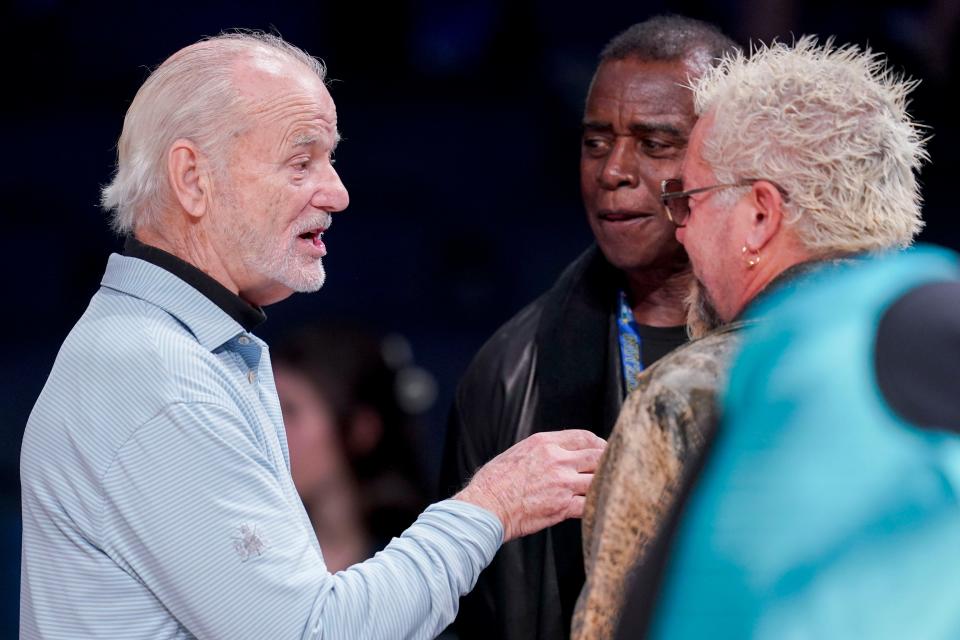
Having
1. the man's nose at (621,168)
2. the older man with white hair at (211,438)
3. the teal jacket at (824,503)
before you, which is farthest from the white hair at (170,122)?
the teal jacket at (824,503)

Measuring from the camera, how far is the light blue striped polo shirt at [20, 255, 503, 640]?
1606 mm

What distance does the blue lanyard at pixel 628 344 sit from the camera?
251 centimetres

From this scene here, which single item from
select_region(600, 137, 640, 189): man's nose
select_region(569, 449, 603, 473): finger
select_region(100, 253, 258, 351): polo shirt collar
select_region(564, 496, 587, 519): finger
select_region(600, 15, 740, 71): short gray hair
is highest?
select_region(600, 15, 740, 71): short gray hair

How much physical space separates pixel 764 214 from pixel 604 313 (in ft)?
3.24

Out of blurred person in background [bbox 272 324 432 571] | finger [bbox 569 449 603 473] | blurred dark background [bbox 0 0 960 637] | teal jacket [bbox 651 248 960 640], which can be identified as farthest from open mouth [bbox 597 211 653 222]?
blurred dark background [bbox 0 0 960 637]

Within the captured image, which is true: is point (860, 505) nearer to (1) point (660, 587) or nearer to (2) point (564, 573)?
(1) point (660, 587)

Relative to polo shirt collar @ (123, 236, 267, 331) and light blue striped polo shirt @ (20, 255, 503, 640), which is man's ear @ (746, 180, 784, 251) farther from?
polo shirt collar @ (123, 236, 267, 331)

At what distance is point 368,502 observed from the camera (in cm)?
353

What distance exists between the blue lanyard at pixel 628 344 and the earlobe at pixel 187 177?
0.95 meters

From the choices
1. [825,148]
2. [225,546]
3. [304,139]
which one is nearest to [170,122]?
[304,139]

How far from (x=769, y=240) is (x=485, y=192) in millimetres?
2714

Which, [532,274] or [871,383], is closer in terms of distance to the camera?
[871,383]

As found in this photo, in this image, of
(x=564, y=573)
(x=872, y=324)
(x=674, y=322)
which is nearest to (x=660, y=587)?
(x=872, y=324)

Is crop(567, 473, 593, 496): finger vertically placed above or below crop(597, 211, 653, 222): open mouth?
below
